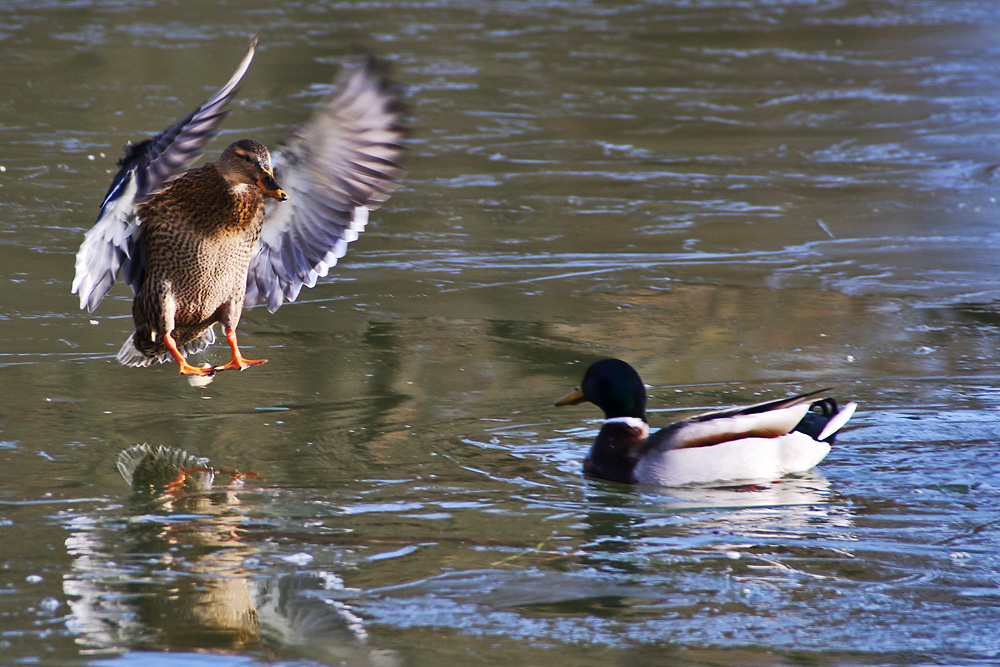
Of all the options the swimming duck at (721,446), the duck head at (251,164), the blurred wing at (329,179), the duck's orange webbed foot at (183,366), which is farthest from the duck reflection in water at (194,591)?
the blurred wing at (329,179)

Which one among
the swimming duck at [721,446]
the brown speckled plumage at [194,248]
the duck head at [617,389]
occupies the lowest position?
the swimming duck at [721,446]

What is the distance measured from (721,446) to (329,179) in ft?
7.23

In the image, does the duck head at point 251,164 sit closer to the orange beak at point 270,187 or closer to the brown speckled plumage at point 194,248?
the orange beak at point 270,187

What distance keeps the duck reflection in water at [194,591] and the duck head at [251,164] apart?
1.33 metres

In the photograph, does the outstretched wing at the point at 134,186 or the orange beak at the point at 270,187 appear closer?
the outstretched wing at the point at 134,186

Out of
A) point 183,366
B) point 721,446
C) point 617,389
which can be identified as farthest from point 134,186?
point 721,446

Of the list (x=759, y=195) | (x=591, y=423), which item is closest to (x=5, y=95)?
(x=759, y=195)

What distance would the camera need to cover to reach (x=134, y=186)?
5.45m

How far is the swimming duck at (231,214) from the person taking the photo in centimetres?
593

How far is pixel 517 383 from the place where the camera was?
21.6ft

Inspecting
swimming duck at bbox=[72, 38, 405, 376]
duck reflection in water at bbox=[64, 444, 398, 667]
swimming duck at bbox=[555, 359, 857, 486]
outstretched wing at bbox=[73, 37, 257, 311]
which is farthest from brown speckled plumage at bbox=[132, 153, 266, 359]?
swimming duck at bbox=[555, 359, 857, 486]

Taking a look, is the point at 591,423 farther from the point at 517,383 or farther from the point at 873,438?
the point at 873,438

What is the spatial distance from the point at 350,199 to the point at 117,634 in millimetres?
A: 2788

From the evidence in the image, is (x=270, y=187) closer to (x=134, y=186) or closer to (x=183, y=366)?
(x=134, y=186)
